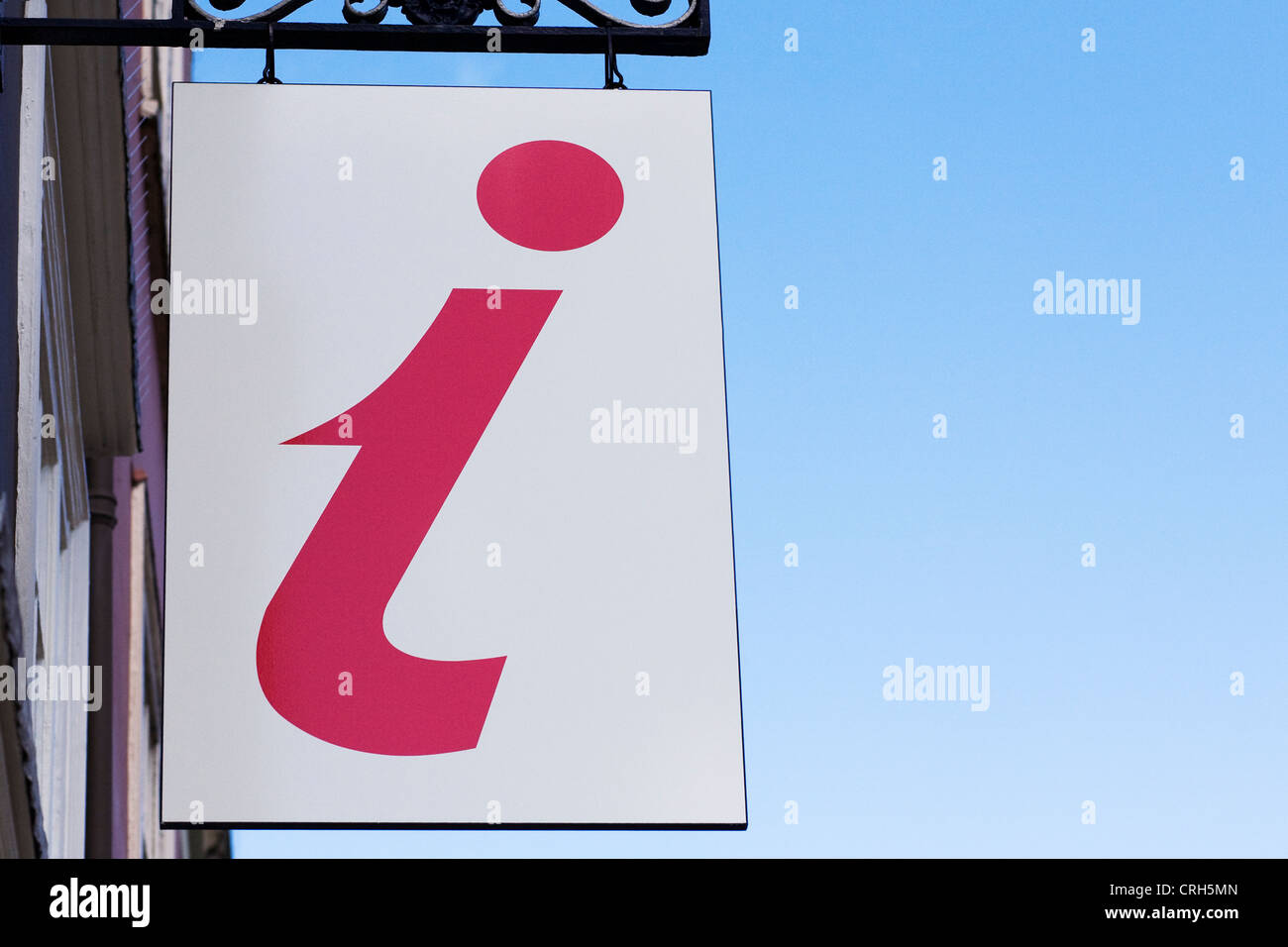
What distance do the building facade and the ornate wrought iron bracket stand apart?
60 cm

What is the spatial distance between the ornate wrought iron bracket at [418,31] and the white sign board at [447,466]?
0.39ft

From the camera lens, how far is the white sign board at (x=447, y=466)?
3.60 m

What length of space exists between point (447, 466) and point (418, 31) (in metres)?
1.08

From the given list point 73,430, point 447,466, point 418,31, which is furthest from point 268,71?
point 73,430

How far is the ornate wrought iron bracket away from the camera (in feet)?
13.2

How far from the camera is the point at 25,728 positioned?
4336 millimetres

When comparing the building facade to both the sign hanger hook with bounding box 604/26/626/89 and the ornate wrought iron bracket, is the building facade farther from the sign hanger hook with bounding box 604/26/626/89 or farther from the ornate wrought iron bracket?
the sign hanger hook with bounding box 604/26/626/89

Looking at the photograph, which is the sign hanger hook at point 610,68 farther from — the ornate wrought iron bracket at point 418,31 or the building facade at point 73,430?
the building facade at point 73,430

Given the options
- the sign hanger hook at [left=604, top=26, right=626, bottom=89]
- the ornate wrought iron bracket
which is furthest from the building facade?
the sign hanger hook at [left=604, top=26, right=626, bottom=89]

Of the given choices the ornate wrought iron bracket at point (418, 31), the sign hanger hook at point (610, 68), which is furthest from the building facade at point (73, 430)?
the sign hanger hook at point (610, 68)

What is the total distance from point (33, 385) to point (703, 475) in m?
2.55

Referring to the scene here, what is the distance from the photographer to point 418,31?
413 cm
